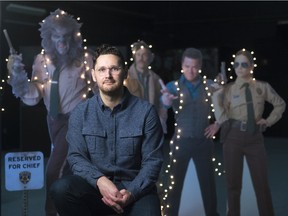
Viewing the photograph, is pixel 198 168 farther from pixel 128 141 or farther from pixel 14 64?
pixel 14 64

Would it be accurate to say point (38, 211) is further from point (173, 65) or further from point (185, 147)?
point (173, 65)

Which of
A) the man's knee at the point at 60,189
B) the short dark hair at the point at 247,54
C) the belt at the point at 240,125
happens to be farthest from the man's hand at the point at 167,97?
the man's knee at the point at 60,189

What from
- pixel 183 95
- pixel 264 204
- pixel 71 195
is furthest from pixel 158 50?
pixel 71 195

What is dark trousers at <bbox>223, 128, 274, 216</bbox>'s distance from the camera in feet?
10.3

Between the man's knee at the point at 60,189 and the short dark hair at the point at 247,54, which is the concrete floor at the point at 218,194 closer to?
the short dark hair at the point at 247,54

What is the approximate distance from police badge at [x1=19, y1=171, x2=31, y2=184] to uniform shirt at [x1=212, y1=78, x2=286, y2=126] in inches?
50.1

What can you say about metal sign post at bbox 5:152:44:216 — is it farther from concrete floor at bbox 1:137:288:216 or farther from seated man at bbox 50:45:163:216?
seated man at bbox 50:45:163:216

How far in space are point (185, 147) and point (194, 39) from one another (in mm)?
713

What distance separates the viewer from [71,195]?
6.96 ft

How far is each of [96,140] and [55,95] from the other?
99 centimetres

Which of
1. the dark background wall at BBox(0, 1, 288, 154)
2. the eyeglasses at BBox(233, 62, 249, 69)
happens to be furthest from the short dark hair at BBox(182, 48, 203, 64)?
the eyeglasses at BBox(233, 62, 249, 69)

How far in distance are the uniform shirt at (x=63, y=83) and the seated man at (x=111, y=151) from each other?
83 centimetres

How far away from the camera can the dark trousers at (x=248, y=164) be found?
10.3 ft

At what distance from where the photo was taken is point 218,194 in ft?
10.5
